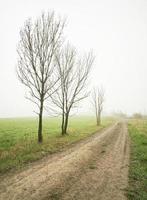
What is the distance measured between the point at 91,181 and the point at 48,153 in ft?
20.9

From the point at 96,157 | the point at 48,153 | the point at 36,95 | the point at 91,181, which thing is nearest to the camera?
the point at 91,181

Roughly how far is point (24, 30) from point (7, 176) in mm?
13707

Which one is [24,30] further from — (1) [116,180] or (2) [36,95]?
(1) [116,180]

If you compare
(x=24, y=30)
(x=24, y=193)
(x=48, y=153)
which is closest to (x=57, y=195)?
(x=24, y=193)

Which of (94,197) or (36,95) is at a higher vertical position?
(36,95)

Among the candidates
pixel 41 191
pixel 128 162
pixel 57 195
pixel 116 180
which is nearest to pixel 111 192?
pixel 116 180

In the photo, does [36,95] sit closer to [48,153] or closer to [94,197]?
[48,153]

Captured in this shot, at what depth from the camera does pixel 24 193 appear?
6.29 meters

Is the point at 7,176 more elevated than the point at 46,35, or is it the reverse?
the point at 46,35

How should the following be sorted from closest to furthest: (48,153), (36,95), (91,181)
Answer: (91,181), (48,153), (36,95)

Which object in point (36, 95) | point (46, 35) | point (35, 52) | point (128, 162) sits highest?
point (46, 35)

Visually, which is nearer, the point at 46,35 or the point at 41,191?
the point at 41,191

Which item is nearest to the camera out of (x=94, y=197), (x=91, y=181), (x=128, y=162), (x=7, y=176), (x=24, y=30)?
(x=94, y=197)

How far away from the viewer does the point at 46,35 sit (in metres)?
17.6
